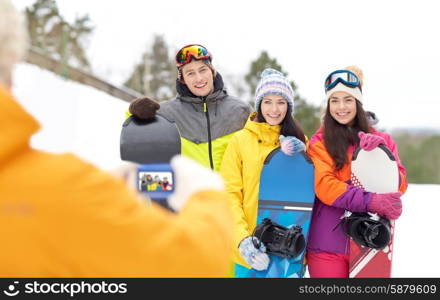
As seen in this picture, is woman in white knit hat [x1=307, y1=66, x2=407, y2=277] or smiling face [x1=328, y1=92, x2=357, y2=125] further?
smiling face [x1=328, y1=92, x2=357, y2=125]

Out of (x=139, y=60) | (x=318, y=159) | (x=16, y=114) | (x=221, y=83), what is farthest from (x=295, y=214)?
(x=139, y=60)

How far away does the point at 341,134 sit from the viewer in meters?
2.85

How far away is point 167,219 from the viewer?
836 mm

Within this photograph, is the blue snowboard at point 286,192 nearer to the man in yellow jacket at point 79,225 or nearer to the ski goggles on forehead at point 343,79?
the ski goggles on forehead at point 343,79

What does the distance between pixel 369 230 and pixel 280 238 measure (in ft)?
1.69

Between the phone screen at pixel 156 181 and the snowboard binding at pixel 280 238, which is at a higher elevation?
the phone screen at pixel 156 181

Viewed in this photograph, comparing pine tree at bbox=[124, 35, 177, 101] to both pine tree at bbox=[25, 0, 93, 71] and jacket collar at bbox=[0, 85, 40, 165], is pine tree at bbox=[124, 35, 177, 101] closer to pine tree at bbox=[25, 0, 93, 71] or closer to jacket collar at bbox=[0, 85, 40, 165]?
pine tree at bbox=[25, 0, 93, 71]

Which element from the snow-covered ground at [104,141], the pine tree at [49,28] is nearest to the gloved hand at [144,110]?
the snow-covered ground at [104,141]

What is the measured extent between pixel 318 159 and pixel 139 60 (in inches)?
1084

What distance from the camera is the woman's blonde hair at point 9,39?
3.04ft

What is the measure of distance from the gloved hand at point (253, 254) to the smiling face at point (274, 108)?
79 cm

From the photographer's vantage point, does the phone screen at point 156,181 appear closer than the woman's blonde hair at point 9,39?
No

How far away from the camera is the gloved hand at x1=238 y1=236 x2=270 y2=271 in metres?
2.64

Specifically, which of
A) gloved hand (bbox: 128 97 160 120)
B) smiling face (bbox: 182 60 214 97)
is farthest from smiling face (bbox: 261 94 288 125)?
gloved hand (bbox: 128 97 160 120)
